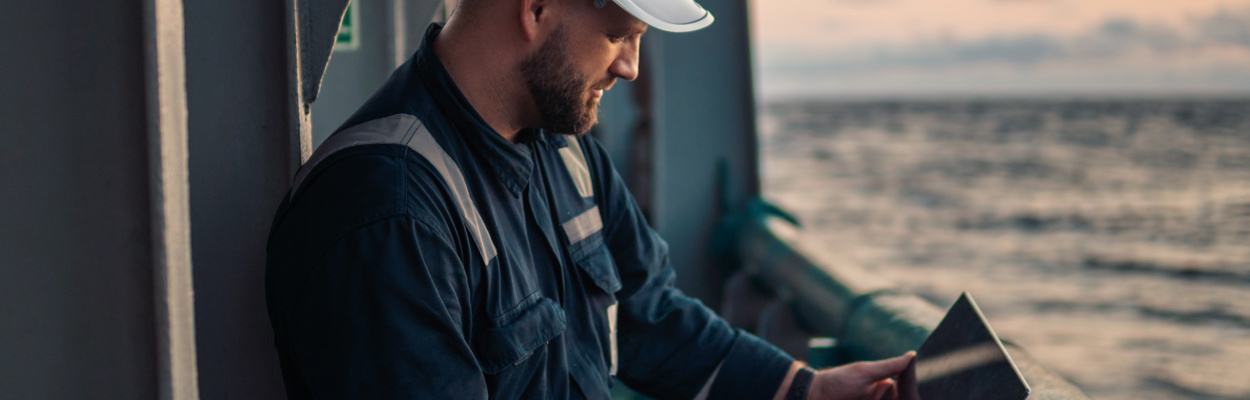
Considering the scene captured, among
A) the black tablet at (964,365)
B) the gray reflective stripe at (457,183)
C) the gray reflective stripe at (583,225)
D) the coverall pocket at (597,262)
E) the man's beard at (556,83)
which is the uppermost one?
the man's beard at (556,83)

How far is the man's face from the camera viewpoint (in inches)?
68.4

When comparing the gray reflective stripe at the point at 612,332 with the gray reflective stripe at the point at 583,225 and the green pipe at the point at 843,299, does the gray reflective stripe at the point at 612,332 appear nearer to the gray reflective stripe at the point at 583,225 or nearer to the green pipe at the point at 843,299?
the gray reflective stripe at the point at 583,225

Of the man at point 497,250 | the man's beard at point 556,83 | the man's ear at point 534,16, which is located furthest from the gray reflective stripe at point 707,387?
the man's ear at point 534,16

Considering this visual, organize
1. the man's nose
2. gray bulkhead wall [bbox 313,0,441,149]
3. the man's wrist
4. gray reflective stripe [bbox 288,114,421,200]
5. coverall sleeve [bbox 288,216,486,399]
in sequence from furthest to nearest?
1. gray bulkhead wall [bbox 313,0,441,149]
2. the man's wrist
3. the man's nose
4. gray reflective stripe [bbox 288,114,421,200]
5. coverall sleeve [bbox 288,216,486,399]

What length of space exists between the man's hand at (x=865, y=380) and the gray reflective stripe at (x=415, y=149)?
0.93 m

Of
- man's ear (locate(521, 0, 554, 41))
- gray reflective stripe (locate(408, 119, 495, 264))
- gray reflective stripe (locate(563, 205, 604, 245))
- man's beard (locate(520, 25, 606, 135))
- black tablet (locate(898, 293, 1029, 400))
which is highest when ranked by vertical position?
man's ear (locate(521, 0, 554, 41))

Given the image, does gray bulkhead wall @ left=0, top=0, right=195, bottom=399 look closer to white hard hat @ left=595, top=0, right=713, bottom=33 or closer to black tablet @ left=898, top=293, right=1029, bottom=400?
white hard hat @ left=595, top=0, right=713, bottom=33

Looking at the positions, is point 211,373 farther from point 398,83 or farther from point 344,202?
point 398,83

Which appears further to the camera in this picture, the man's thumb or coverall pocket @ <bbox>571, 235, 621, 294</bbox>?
the man's thumb

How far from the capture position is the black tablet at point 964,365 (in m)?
1.60

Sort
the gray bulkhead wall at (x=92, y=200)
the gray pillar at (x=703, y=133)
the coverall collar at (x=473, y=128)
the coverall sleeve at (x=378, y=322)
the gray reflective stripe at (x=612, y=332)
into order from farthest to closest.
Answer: the gray pillar at (x=703, y=133), the gray reflective stripe at (x=612, y=332), the coverall collar at (x=473, y=128), the coverall sleeve at (x=378, y=322), the gray bulkhead wall at (x=92, y=200)

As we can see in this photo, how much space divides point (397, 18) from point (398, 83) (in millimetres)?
1143

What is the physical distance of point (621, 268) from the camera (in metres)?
2.21

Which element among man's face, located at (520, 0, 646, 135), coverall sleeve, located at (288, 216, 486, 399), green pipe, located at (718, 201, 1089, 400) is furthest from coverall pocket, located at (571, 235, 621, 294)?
green pipe, located at (718, 201, 1089, 400)
